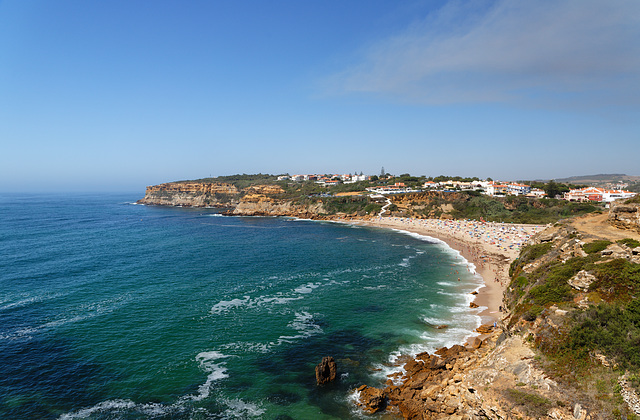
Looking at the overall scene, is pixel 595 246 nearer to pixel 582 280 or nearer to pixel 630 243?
pixel 630 243

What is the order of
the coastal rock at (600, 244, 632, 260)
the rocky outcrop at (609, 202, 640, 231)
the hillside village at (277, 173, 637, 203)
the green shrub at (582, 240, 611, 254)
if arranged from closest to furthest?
1. the coastal rock at (600, 244, 632, 260)
2. the green shrub at (582, 240, 611, 254)
3. the rocky outcrop at (609, 202, 640, 231)
4. the hillside village at (277, 173, 637, 203)

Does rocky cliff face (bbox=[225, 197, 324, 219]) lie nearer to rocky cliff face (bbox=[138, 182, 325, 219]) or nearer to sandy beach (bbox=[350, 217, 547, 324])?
rocky cliff face (bbox=[138, 182, 325, 219])

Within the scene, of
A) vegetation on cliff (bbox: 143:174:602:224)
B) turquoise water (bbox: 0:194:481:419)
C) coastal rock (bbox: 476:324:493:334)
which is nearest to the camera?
turquoise water (bbox: 0:194:481:419)

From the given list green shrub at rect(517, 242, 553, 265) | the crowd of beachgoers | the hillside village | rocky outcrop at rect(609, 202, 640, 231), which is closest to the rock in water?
green shrub at rect(517, 242, 553, 265)

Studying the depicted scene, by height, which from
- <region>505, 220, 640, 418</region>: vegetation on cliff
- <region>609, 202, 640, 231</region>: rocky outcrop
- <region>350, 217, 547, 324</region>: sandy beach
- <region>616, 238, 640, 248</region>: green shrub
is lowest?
<region>350, 217, 547, 324</region>: sandy beach

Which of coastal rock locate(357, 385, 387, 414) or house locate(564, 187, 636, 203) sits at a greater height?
house locate(564, 187, 636, 203)

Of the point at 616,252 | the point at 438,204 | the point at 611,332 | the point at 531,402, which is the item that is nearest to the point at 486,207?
the point at 438,204

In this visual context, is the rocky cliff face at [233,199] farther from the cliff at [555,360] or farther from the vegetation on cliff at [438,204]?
the cliff at [555,360]
